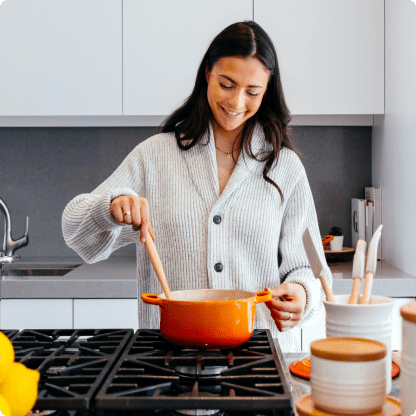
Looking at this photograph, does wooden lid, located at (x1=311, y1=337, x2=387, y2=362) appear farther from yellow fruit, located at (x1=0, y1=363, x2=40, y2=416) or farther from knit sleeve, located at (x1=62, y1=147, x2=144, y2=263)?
knit sleeve, located at (x1=62, y1=147, x2=144, y2=263)

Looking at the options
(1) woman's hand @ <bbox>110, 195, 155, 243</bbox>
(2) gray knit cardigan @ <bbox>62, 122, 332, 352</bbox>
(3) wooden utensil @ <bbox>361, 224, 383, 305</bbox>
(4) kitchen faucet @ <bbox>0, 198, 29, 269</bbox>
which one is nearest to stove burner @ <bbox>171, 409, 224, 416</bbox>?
(3) wooden utensil @ <bbox>361, 224, 383, 305</bbox>

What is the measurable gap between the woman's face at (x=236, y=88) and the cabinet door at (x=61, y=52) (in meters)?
1.01

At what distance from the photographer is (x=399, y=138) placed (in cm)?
211

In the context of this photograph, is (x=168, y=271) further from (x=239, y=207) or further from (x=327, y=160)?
(x=327, y=160)

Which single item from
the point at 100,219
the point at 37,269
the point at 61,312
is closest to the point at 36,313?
the point at 61,312

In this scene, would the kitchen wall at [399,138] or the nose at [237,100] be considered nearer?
the nose at [237,100]

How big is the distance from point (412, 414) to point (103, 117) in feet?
6.79

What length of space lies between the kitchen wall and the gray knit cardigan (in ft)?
2.68

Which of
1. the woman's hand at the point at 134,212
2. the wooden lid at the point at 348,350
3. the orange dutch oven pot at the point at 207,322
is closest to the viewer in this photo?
the wooden lid at the point at 348,350

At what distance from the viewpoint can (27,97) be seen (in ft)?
7.13

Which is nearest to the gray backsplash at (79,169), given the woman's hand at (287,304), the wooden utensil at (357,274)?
the woman's hand at (287,304)

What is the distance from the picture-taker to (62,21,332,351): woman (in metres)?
1.22

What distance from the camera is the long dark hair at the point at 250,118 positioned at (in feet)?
4.16

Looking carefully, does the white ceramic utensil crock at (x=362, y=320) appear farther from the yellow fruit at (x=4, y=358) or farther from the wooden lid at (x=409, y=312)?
the yellow fruit at (x=4, y=358)
